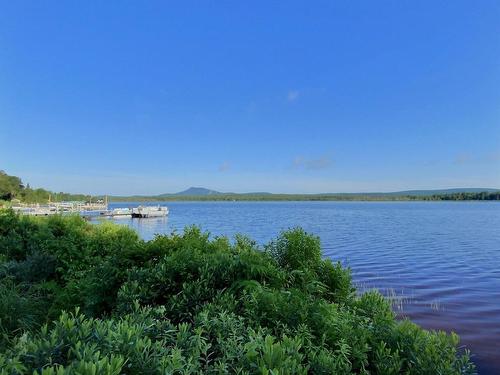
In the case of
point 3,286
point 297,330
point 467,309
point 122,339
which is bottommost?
point 467,309

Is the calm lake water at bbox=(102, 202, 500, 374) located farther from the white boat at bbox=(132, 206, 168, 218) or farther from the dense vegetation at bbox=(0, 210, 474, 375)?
the white boat at bbox=(132, 206, 168, 218)

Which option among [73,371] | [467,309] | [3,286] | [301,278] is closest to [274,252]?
[301,278]

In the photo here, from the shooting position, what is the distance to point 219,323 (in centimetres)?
249

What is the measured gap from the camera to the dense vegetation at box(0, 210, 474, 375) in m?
1.88

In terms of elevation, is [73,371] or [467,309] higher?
[73,371]

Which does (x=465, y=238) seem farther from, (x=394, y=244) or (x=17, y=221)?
(x=17, y=221)

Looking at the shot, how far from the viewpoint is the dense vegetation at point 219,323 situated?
1.88 metres

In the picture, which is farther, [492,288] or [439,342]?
[492,288]

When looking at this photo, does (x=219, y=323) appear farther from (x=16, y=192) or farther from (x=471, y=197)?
(x=471, y=197)

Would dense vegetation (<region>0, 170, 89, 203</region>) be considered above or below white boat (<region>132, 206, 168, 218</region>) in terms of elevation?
above

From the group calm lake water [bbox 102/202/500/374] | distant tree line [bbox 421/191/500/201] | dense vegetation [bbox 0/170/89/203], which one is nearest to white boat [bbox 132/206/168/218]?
dense vegetation [bbox 0/170/89/203]

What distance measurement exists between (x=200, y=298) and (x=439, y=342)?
198 cm

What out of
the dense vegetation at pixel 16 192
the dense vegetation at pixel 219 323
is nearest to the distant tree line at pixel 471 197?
the dense vegetation at pixel 16 192

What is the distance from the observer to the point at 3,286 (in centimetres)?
567
